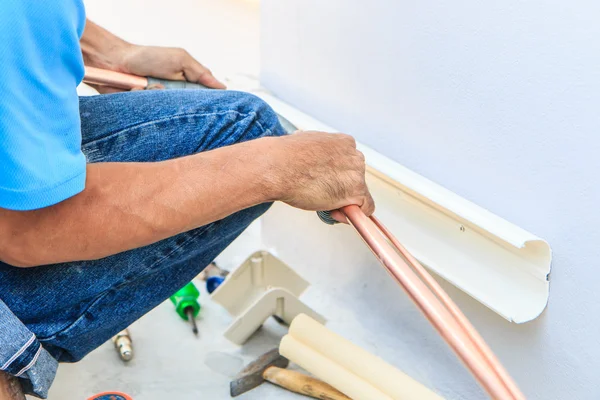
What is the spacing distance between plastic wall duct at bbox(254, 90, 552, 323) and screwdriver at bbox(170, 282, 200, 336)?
1.46ft

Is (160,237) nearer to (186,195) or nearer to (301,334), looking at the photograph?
(186,195)

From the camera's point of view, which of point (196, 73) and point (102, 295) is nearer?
point (102, 295)

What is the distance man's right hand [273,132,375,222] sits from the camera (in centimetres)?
77

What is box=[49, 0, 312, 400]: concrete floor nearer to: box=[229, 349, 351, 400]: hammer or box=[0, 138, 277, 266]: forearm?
box=[229, 349, 351, 400]: hammer

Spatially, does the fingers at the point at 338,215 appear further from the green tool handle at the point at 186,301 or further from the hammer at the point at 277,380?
the green tool handle at the point at 186,301

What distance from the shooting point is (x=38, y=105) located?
598 mm

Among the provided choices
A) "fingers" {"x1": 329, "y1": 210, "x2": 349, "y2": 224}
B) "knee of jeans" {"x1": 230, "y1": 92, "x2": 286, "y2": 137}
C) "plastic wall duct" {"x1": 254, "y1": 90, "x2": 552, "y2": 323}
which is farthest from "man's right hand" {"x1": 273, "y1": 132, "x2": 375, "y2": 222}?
"plastic wall duct" {"x1": 254, "y1": 90, "x2": 552, "y2": 323}

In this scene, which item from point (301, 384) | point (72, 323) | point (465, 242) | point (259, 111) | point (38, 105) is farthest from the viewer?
point (301, 384)

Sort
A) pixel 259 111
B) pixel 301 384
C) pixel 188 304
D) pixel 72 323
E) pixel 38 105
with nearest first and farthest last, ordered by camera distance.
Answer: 1. pixel 38 105
2. pixel 72 323
3. pixel 259 111
4. pixel 301 384
5. pixel 188 304

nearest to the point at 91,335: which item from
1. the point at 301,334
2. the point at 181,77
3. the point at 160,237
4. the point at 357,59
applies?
the point at 160,237

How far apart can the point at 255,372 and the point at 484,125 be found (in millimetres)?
582

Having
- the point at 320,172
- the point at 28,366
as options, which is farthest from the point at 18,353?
the point at 320,172

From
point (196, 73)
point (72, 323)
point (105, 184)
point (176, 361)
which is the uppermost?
point (105, 184)

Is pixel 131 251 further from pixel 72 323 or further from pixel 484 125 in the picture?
pixel 484 125
